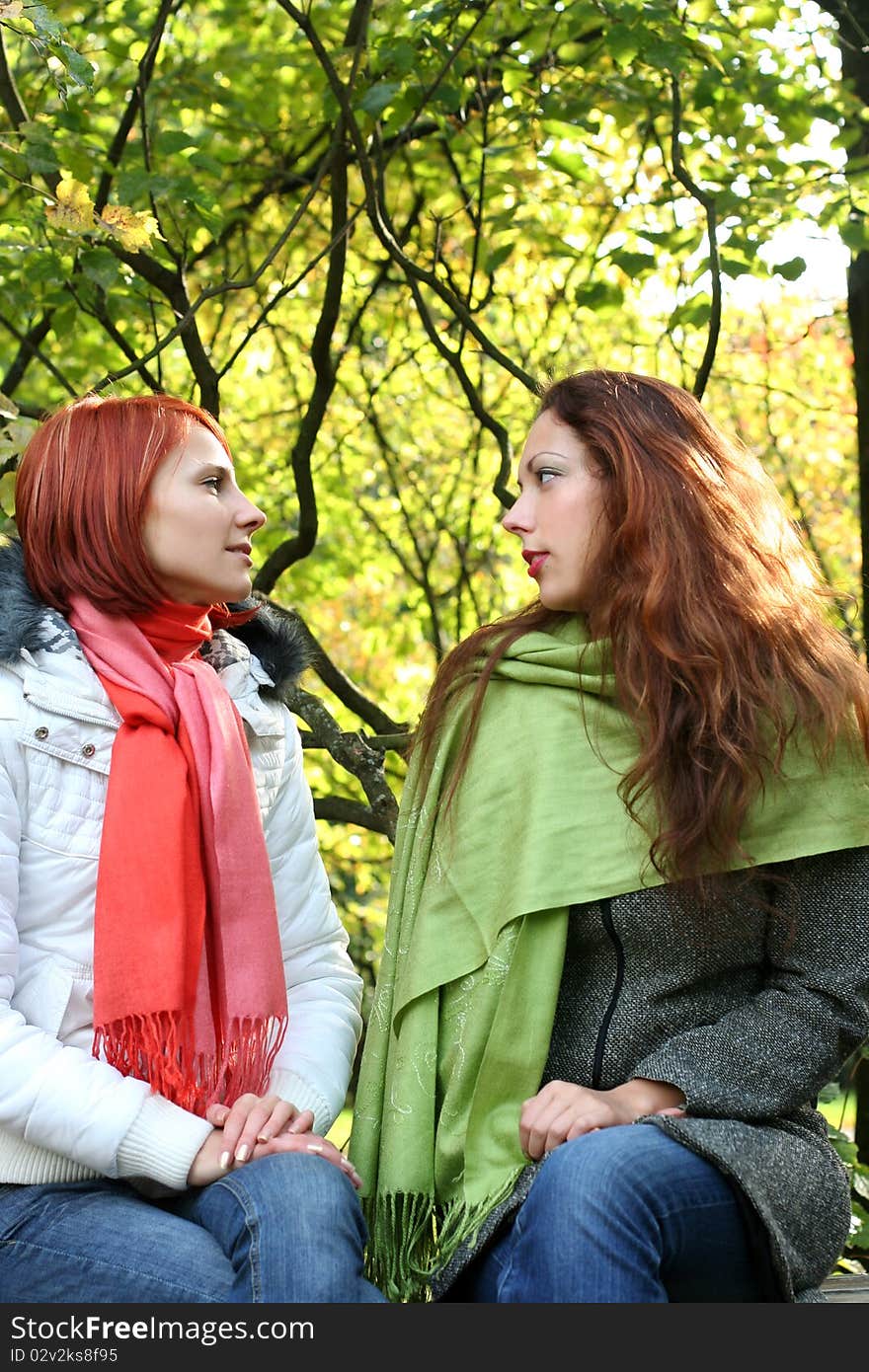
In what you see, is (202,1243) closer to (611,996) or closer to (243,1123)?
(243,1123)

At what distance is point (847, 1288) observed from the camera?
2.73m

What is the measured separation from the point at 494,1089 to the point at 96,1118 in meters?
0.58

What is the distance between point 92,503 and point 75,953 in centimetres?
71

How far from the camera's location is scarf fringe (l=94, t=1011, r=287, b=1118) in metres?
2.16

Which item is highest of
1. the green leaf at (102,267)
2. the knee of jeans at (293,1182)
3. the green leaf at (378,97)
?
the green leaf at (378,97)

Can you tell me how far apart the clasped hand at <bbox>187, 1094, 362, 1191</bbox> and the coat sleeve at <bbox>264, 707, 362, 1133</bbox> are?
0.15 meters

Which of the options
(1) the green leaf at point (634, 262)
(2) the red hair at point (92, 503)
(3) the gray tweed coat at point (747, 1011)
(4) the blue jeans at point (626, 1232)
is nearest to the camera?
(4) the blue jeans at point (626, 1232)

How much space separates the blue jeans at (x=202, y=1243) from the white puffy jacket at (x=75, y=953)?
56 millimetres

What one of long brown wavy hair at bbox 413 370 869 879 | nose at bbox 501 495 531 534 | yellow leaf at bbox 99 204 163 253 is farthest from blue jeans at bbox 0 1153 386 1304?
yellow leaf at bbox 99 204 163 253

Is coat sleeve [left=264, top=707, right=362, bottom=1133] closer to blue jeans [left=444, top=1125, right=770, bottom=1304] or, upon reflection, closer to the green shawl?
the green shawl

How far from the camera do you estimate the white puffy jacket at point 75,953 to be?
2.07 m

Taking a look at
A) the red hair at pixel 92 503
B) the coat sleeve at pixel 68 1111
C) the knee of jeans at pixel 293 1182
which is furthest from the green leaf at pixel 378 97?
the knee of jeans at pixel 293 1182

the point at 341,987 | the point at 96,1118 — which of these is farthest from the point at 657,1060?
the point at 96,1118

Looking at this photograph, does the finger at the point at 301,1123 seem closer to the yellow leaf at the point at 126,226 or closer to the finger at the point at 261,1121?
the finger at the point at 261,1121
